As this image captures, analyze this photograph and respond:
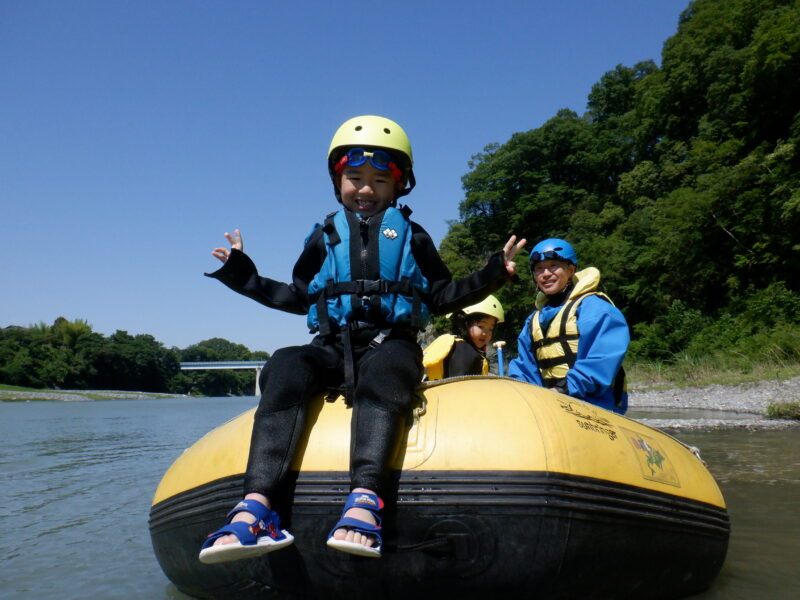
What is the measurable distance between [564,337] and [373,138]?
1.57m

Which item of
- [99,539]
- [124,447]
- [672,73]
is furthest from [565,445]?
[672,73]

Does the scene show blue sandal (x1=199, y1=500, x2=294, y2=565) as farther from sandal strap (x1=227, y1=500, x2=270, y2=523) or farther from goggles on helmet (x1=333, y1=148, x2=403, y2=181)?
goggles on helmet (x1=333, y1=148, x2=403, y2=181)

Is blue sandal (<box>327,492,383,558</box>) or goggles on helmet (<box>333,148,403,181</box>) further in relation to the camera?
goggles on helmet (<box>333,148,403,181</box>)

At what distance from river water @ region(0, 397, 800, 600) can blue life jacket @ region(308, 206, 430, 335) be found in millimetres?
1635

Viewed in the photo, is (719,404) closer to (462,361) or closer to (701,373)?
(701,373)

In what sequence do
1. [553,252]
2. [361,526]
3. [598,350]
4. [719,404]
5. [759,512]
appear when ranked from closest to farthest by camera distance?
[361,526] < [598,350] < [553,252] < [759,512] < [719,404]

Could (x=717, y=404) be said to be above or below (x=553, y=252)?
below

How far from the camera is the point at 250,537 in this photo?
6.68 ft

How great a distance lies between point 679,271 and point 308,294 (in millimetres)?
23394

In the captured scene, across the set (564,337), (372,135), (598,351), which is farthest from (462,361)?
(372,135)

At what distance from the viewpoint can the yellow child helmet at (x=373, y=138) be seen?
295 cm

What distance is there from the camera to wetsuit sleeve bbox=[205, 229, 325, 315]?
9.45 ft

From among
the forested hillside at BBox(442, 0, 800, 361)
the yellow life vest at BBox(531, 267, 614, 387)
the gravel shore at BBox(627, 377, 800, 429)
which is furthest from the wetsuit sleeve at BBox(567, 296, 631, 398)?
the forested hillside at BBox(442, 0, 800, 361)

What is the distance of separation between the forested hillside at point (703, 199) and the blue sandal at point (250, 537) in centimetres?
1569
